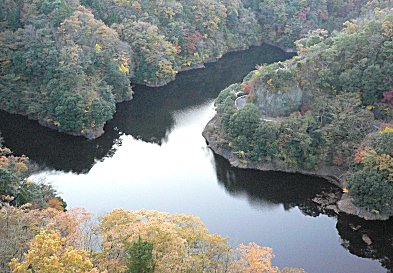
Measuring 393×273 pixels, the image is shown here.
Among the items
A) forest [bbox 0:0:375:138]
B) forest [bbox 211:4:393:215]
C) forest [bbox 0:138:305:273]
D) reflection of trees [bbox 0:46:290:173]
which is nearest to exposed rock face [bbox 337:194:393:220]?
forest [bbox 211:4:393:215]

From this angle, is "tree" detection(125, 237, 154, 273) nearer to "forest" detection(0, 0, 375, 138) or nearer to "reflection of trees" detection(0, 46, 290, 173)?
"reflection of trees" detection(0, 46, 290, 173)

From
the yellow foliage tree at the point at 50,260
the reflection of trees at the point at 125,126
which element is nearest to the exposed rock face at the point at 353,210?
the reflection of trees at the point at 125,126

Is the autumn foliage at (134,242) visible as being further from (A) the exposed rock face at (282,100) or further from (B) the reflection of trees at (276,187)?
(A) the exposed rock face at (282,100)

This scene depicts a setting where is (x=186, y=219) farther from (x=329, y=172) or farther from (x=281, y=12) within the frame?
(x=281, y=12)

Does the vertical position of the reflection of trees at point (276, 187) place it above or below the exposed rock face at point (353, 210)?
above

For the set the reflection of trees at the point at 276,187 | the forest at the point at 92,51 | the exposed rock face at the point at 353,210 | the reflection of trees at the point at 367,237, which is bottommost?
the reflection of trees at the point at 367,237

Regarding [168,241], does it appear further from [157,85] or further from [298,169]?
[157,85]

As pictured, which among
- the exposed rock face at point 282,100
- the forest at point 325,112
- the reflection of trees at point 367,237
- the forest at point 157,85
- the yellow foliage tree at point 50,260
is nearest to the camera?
the yellow foliage tree at point 50,260

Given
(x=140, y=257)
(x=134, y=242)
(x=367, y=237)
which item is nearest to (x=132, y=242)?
(x=134, y=242)
